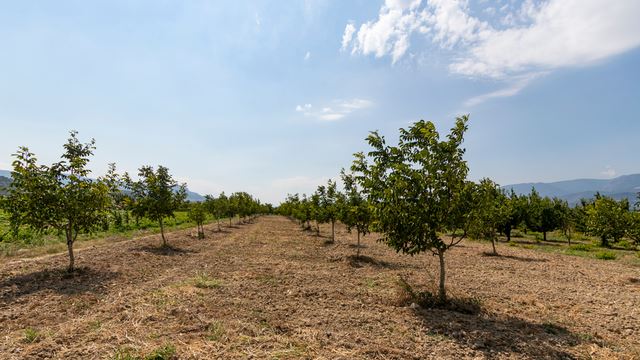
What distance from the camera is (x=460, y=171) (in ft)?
39.1

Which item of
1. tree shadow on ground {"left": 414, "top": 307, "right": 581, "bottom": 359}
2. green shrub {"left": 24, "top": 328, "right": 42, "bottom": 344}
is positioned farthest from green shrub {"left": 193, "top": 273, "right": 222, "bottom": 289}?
tree shadow on ground {"left": 414, "top": 307, "right": 581, "bottom": 359}

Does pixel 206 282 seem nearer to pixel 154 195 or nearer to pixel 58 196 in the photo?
pixel 58 196

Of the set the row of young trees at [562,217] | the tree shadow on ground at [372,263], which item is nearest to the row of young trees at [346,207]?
the tree shadow on ground at [372,263]

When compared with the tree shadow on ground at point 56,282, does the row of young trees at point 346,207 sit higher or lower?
higher

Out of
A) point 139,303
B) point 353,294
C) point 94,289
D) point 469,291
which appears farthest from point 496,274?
point 94,289

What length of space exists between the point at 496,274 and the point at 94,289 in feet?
66.1

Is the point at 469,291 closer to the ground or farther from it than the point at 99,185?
closer to the ground

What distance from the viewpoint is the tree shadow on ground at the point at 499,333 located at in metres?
8.29

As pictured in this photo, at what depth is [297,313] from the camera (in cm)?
1078

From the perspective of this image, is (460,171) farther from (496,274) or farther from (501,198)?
(501,198)

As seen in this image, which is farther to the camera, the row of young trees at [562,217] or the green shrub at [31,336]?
the row of young trees at [562,217]

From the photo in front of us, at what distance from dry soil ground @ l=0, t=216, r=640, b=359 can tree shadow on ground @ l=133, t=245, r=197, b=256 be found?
350 cm

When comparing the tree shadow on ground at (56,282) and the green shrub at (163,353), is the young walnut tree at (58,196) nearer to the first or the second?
the tree shadow on ground at (56,282)

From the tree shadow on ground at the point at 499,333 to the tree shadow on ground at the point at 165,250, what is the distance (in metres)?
18.6
